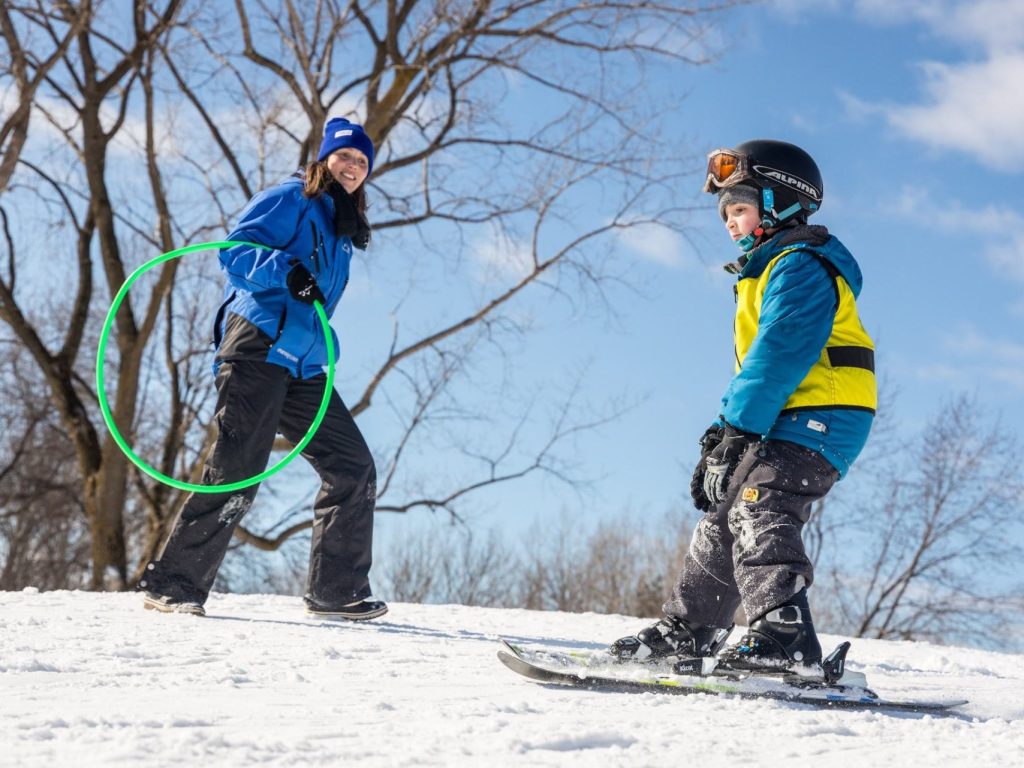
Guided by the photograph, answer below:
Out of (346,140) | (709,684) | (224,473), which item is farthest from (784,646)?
(346,140)

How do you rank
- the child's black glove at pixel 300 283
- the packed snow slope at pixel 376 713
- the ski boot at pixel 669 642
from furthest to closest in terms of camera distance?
the child's black glove at pixel 300 283, the ski boot at pixel 669 642, the packed snow slope at pixel 376 713

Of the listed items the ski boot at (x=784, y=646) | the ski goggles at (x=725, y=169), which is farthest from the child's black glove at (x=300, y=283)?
the ski boot at (x=784, y=646)

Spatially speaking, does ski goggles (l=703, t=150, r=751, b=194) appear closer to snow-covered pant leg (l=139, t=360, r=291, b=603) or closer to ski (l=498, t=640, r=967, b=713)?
ski (l=498, t=640, r=967, b=713)

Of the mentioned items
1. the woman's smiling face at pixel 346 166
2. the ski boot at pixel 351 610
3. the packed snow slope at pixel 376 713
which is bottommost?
the packed snow slope at pixel 376 713

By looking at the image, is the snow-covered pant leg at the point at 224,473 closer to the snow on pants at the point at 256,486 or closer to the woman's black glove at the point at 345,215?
the snow on pants at the point at 256,486

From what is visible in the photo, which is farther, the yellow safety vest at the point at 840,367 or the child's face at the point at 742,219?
the child's face at the point at 742,219

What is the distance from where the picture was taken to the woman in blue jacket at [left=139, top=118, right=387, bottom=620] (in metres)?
4.71

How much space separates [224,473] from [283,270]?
3.21 feet

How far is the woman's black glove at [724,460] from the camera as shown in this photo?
10.7ft

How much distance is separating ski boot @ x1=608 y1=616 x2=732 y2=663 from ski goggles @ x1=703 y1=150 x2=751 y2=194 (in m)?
1.54

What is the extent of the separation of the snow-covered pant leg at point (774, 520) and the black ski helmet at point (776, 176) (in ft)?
2.81

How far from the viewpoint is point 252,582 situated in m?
18.1

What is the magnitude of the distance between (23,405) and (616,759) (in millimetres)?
19409

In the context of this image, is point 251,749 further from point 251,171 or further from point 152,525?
point 152,525
